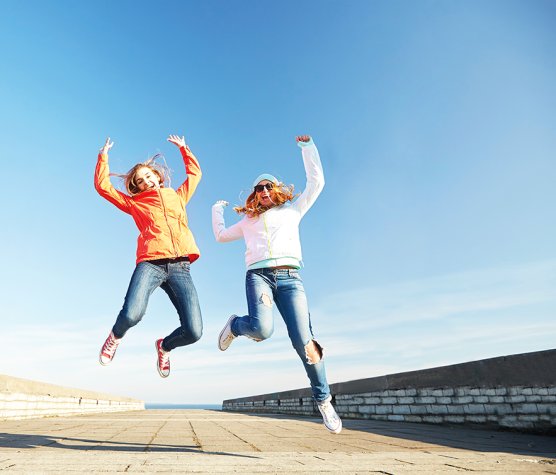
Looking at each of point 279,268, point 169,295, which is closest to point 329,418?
point 279,268

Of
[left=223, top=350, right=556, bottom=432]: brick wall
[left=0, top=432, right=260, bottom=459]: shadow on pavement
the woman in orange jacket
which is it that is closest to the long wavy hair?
the woman in orange jacket

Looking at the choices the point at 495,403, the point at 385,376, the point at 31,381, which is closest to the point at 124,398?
the point at 31,381

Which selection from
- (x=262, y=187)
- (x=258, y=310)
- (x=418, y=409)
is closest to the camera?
(x=258, y=310)

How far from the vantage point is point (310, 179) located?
13.4 feet

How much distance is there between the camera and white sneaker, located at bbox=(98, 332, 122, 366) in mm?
3693

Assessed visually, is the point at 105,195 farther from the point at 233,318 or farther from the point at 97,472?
the point at 97,472

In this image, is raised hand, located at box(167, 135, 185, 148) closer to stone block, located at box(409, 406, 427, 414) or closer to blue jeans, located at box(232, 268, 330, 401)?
blue jeans, located at box(232, 268, 330, 401)

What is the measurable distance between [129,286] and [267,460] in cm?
172

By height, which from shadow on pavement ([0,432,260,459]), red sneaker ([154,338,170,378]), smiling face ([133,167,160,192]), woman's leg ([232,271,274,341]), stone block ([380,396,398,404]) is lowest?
shadow on pavement ([0,432,260,459])

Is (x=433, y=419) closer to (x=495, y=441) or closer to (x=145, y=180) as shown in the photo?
(x=495, y=441)

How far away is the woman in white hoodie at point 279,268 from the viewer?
11.7ft

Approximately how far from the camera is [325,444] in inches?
162

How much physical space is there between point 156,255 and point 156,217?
1.16 feet

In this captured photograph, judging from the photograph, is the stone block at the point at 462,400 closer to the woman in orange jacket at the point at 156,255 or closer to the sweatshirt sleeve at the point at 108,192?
the woman in orange jacket at the point at 156,255
